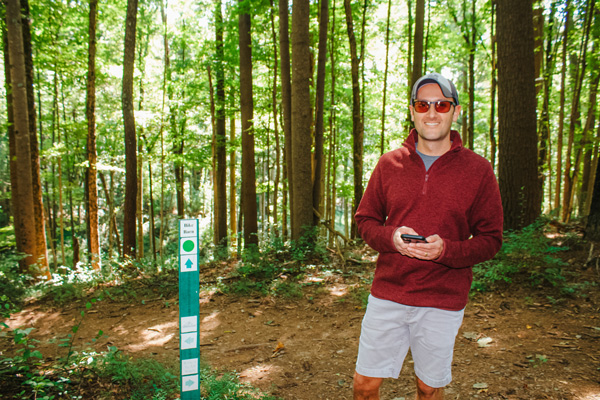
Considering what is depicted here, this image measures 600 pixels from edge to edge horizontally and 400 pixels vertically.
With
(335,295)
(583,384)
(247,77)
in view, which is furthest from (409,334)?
(247,77)

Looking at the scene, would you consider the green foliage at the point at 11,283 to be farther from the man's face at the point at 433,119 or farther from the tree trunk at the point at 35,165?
the man's face at the point at 433,119

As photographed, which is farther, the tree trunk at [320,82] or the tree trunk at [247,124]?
the tree trunk at [247,124]

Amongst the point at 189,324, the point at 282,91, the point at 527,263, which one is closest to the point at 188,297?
the point at 189,324

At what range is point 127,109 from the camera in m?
10.2

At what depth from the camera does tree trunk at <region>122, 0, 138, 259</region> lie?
9977mm

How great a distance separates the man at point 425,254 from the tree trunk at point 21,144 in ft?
31.1

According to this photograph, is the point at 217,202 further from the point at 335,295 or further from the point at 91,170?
the point at 335,295

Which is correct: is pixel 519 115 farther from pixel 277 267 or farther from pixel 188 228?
pixel 188 228

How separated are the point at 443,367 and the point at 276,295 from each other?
17.0 feet

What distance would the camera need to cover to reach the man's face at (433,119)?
224cm

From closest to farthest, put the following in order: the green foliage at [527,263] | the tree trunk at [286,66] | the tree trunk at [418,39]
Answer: the green foliage at [527,263], the tree trunk at [286,66], the tree trunk at [418,39]

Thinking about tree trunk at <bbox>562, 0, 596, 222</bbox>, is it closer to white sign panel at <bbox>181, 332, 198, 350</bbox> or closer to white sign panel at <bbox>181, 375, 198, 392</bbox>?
white sign panel at <bbox>181, 332, 198, 350</bbox>

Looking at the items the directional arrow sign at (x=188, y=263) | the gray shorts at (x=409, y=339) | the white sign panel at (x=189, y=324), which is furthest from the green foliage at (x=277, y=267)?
the gray shorts at (x=409, y=339)

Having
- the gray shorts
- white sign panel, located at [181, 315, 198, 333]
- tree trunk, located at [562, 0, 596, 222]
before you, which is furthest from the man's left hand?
tree trunk, located at [562, 0, 596, 222]
